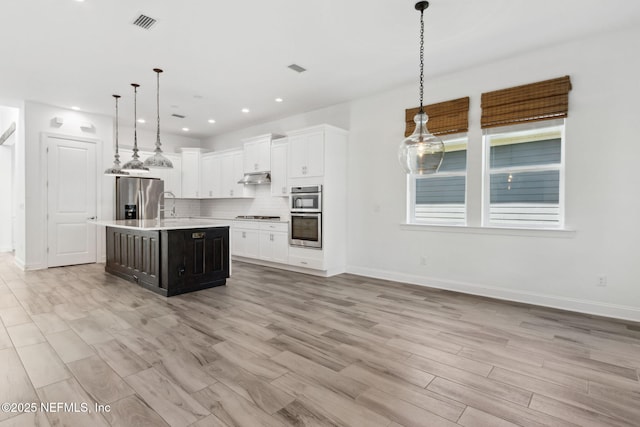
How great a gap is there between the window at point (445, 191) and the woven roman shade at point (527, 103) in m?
0.48

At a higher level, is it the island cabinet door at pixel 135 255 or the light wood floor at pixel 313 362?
the island cabinet door at pixel 135 255

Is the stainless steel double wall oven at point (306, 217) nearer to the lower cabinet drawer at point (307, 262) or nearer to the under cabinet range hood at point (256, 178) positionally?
the lower cabinet drawer at point (307, 262)

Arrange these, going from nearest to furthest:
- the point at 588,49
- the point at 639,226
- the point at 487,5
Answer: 1. the point at 487,5
2. the point at 639,226
3. the point at 588,49

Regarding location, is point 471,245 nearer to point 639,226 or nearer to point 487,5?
point 639,226

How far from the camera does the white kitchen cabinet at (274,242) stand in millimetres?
6055

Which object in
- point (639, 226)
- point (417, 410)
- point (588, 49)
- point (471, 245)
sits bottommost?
point (417, 410)

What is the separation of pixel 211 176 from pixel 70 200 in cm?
286

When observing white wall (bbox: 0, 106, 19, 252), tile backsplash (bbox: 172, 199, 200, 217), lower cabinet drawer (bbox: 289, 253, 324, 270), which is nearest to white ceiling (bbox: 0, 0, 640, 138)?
lower cabinet drawer (bbox: 289, 253, 324, 270)

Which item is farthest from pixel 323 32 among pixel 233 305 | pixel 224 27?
pixel 233 305

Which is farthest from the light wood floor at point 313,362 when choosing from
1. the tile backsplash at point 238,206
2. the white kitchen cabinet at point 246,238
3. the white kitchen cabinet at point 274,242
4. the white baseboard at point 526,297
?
the tile backsplash at point 238,206

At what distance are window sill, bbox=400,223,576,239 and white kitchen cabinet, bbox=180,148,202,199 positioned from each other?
5.56 metres

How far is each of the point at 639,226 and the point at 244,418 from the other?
4235 millimetres

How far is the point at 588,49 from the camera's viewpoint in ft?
12.0

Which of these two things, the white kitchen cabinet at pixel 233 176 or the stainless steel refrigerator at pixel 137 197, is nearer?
the stainless steel refrigerator at pixel 137 197
